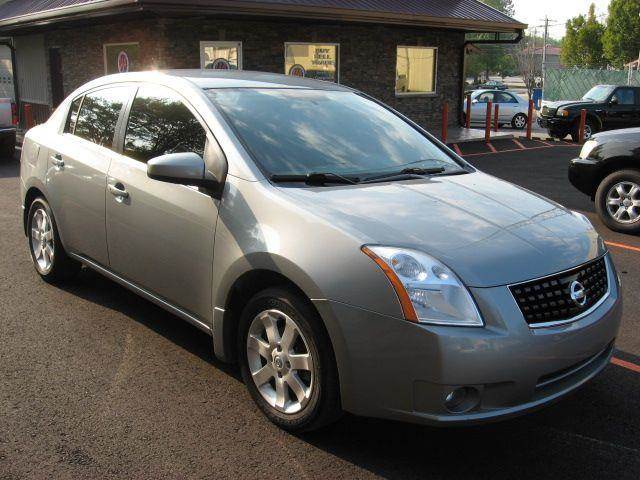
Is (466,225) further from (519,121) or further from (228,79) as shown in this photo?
(519,121)

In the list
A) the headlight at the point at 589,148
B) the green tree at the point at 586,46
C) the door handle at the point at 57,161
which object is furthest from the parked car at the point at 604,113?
the green tree at the point at 586,46

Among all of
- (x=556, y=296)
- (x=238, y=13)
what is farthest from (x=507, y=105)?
(x=556, y=296)

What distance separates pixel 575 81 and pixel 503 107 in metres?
15.2

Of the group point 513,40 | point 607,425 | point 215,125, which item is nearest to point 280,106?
point 215,125

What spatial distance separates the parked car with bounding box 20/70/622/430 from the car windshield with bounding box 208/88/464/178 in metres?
0.01

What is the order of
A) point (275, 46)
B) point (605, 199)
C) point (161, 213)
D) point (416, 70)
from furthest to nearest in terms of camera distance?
1. point (416, 70)
2. point (275, 46)
3. point (605, 199)
4. point (161, 213)

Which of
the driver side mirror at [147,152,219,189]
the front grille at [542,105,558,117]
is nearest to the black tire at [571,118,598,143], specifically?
the front grille at [542,105,558,117]

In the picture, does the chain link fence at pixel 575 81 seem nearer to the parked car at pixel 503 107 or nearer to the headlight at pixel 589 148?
the parked car at pixel 503 107

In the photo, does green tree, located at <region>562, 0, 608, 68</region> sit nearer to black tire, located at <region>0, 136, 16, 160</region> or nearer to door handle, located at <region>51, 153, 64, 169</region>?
black tire, located at <region>0, 136, 16, 160</region>

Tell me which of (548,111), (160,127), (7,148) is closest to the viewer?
→ (160,127)

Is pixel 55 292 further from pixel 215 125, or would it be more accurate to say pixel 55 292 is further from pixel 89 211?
pixel 215 125

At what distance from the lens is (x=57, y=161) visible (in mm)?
5121

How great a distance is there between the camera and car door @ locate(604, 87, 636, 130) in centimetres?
1980

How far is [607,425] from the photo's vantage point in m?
3.50
